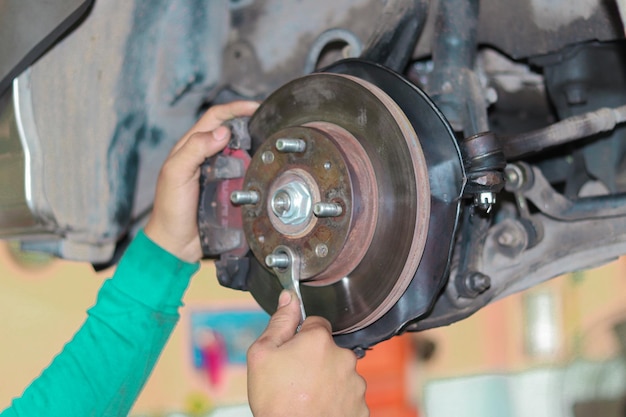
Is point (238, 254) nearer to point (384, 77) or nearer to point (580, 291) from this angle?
point (384, 77)

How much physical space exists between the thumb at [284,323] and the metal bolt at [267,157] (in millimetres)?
134

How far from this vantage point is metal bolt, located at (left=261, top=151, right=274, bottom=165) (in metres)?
0.69

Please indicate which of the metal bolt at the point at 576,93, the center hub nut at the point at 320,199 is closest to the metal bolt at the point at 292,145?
the center hub nut at the point at 320,199

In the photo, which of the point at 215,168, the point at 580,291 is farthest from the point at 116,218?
the point at 580,291

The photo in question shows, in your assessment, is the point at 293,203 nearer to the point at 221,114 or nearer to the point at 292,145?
the point at 292,145

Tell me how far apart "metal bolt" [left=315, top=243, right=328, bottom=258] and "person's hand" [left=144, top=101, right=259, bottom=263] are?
0.22 m

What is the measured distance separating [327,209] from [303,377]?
0.50ft

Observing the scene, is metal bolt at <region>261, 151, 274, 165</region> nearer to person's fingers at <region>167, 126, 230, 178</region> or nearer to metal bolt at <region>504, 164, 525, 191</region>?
person's fingers at <region>167, 126, 230, 178</region>

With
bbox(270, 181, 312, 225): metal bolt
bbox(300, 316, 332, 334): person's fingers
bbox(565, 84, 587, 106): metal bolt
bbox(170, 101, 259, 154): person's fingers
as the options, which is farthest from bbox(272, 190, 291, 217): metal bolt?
bbox(565, 84, 587, 106): metal bolt

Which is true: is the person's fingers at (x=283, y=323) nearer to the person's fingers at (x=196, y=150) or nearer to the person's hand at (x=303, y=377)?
the person's hand at (x=303, y=377)

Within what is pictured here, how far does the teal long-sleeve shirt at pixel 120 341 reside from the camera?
909 millimetres

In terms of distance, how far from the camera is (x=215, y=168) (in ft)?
2.64

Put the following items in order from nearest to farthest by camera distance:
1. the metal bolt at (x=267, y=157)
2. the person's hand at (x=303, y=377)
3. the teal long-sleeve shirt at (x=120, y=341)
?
the person's hand at (x=303, y=377)
the metal bolt at (x=267, y=157)
the teal long-sleeve shirt at (x=120, y=341)

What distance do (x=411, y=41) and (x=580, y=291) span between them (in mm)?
3991
